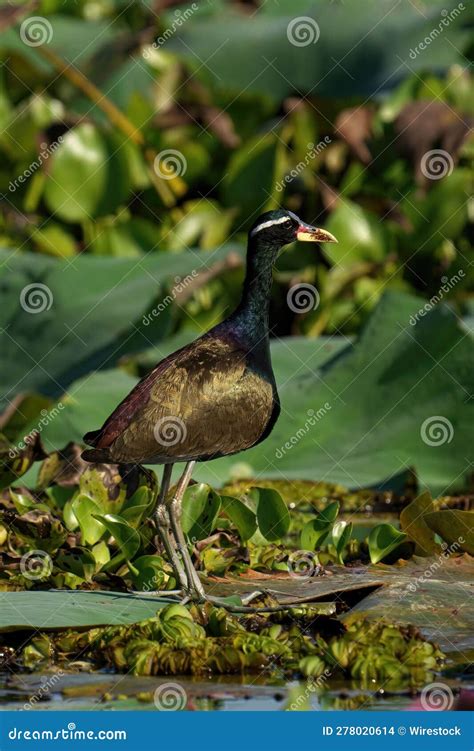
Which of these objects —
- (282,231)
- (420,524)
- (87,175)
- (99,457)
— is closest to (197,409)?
(99,457)

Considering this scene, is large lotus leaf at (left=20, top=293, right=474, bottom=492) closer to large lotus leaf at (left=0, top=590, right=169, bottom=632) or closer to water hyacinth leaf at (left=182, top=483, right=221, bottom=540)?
water hyacinth leaf at (left=182, top=483, right=221, bottom=540)

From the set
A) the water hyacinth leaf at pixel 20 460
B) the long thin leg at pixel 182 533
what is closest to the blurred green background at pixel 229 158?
the water hyacinth leaf at pixel 20 460

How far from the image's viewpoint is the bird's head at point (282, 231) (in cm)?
632

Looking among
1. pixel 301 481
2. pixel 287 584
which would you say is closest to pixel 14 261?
pixel 301 481

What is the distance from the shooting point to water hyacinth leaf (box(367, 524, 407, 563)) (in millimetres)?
6191

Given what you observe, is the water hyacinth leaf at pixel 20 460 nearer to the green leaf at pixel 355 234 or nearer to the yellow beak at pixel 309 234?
the yellow beak at pixel 309 234

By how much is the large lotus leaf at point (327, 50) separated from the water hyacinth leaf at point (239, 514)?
5792 mm

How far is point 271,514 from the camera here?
20.9 ft

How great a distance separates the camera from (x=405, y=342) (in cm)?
→ 830

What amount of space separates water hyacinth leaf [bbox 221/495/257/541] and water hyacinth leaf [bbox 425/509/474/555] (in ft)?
2.57

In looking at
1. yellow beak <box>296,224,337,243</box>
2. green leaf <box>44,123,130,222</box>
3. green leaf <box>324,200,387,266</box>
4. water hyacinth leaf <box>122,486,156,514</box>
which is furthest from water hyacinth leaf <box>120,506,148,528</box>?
green leaf <box>324,200,387,266</box>

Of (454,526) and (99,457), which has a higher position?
(454,526)

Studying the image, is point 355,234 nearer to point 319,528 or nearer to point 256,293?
point 256,293

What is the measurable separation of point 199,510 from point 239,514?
0.63ft
